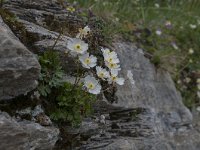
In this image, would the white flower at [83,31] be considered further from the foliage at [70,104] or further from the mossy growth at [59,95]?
the foliage at [70,104]

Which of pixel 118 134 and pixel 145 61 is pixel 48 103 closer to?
pixel 118 134

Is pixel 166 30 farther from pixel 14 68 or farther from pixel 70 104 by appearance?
pixel 14 68

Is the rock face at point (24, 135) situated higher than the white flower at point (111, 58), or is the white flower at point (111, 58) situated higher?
the white flower at point (111, 58)

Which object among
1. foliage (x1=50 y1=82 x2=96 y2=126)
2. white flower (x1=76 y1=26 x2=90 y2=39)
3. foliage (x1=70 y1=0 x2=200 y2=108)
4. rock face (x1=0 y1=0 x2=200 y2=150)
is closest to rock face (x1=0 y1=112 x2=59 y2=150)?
foliage (x1=50 y1=82 x2=96 y2=126)

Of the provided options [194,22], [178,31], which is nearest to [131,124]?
[178,31]

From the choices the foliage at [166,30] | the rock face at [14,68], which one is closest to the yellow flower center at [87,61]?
the rock face at [14,68]

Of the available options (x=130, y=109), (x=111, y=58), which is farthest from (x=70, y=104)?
(x=130, y=109)
